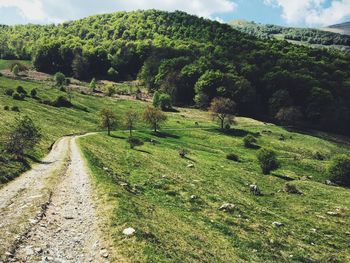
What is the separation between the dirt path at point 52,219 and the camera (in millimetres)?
19047

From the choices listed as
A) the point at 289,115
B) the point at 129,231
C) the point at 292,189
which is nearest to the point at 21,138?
the point at 129,231

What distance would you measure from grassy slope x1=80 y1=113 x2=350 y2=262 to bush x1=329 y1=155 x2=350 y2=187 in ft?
14.2

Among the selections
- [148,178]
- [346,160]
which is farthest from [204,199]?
[346,160]

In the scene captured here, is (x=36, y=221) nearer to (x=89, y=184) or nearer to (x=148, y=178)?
(x=89, y=184)

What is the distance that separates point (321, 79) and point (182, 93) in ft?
231

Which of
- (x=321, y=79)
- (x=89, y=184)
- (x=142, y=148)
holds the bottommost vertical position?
(x=142, y=148)

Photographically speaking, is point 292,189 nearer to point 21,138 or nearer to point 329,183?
point 329,183

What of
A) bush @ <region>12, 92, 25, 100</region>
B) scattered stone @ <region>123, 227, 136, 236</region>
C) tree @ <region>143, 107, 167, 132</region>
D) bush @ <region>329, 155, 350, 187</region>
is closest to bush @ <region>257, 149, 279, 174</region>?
bush @ <region>329, 155, 350, 187</region>

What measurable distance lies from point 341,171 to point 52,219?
2233 inches

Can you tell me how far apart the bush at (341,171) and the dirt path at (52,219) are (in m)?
48.1

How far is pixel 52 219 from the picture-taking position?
80.1 ft

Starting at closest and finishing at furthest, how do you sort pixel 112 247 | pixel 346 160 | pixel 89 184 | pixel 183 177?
1. pixel 112 247
2. pixel 89 184
3. pixel 183 177
4. pixel 346 160

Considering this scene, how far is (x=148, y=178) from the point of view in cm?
4447

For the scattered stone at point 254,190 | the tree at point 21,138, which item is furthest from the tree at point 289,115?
the tree at point 21,138
